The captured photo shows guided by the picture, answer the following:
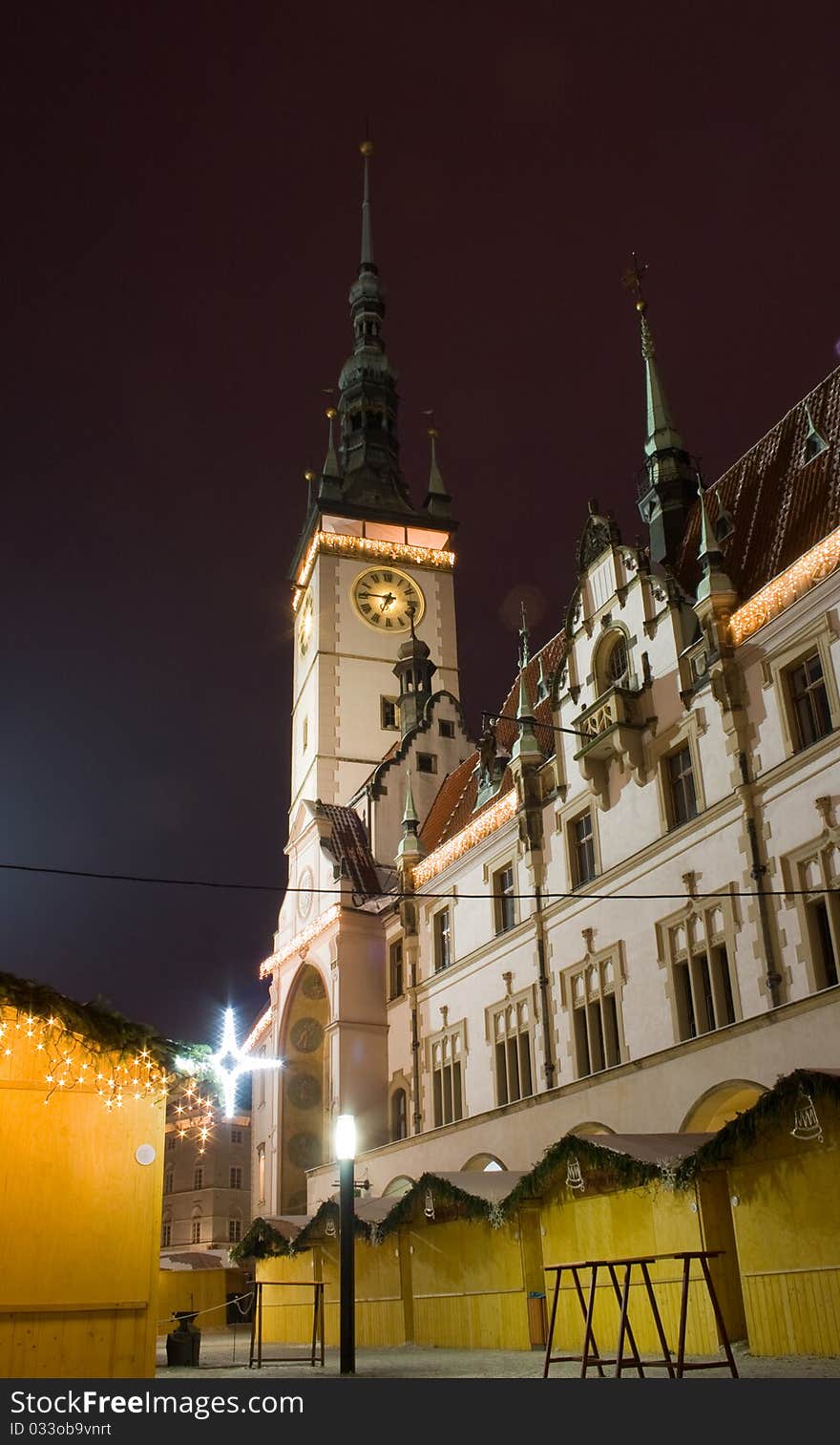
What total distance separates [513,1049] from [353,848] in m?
14.0

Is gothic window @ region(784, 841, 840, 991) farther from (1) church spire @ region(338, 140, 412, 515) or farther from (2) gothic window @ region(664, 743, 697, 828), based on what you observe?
(1) church spire @ region(338, 140, 412, 515)

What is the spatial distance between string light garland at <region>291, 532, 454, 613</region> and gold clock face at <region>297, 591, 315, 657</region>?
952mm

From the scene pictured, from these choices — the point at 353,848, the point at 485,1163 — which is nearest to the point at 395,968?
the point at 353,848

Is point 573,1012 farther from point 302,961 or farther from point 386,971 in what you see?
point 302,961

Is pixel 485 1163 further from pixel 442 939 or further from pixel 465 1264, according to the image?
pixel 465 1264

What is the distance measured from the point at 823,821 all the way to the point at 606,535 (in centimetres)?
1100

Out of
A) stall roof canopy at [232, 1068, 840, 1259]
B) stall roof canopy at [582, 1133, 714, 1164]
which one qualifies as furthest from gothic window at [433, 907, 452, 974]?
stall roof canopy at [582, 1133, 714, 1164]

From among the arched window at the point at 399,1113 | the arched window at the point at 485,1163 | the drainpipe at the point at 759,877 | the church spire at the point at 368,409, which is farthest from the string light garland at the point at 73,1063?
the church spire at the point at 368,409

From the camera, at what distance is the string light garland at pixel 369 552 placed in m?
57.8

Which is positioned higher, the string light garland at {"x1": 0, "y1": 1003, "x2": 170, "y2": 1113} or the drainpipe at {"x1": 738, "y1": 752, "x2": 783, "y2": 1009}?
the drainpipe at {"x1": 738, "y1": 752, "x2": 783, "y2": 1009}

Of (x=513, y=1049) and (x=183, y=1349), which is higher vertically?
(x=513, y=1049)

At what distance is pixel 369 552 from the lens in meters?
58.5

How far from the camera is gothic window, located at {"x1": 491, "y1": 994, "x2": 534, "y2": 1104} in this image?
96.1 ft

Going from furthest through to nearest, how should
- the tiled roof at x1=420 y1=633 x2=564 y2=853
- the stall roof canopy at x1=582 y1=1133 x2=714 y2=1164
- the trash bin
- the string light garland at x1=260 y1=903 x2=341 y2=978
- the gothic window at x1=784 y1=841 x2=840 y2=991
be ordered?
the string light garland at x1=260 y1=903 x2=341 y2=978, the tiled roof at x1=420 y1=633 x2=564 y2=853, the trash bin, the gothic window at x1=784 y1=841 x2=840 y2=991, the stall roof canopy at x1=582 y1=1133 x2=714 y2=1164
